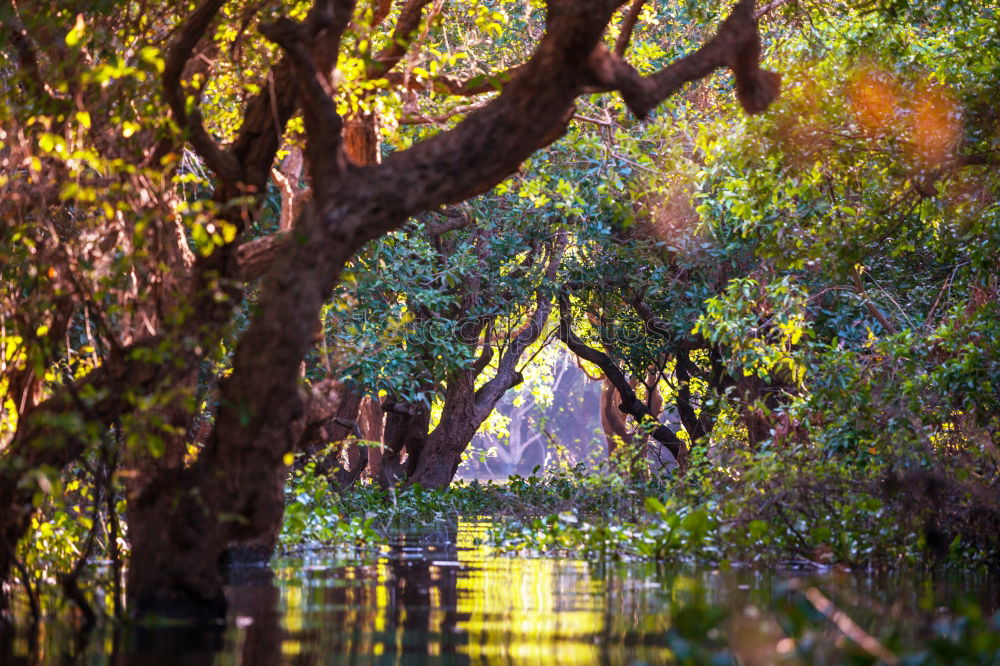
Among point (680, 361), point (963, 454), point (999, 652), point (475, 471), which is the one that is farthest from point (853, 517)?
point (475, 471)

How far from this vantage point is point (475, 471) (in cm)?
7412

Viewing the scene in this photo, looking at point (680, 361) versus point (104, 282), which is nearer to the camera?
point (104, 282)

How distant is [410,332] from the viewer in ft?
62.7

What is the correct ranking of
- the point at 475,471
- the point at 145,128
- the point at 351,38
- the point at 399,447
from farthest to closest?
the point at 475,471
the point at 399,447
the point at 351,38
the point at 145,128

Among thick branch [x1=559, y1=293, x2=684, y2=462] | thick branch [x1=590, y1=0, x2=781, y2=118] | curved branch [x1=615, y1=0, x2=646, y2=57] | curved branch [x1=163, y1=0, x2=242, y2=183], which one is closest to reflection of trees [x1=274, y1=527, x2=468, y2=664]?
curved branch [x1=163, y1=0, x2=242, y2=183]

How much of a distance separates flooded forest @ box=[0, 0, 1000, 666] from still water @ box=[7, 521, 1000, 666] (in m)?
0.04

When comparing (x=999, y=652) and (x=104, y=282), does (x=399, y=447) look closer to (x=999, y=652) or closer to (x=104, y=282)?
(x=104, y=282)

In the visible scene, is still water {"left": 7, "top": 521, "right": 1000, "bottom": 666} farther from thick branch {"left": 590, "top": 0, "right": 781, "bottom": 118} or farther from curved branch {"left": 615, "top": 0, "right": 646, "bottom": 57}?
curved branch {"left": 615, "top": 0, "right": 646, "bottom": 57}

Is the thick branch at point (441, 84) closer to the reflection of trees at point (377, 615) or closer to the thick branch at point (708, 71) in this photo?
the thick branch at point (708, 71)

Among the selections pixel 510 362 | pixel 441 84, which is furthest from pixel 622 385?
pixel 441 84

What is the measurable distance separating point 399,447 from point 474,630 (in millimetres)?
21456

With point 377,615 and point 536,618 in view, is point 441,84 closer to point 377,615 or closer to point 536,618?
point 377,615

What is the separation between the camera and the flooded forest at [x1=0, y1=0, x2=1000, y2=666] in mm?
5910

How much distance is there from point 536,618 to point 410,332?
12.6m
